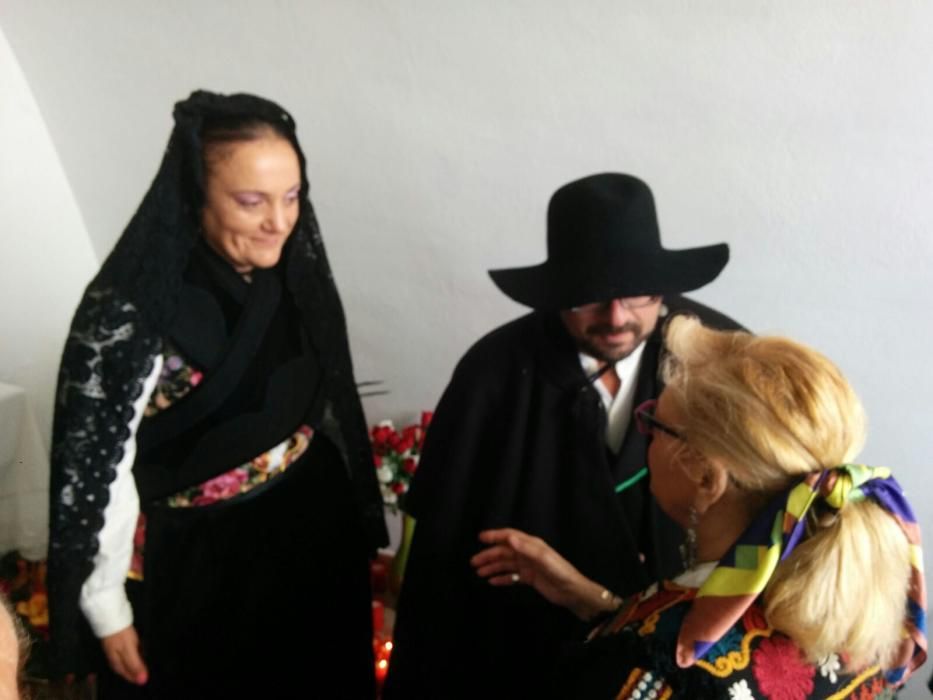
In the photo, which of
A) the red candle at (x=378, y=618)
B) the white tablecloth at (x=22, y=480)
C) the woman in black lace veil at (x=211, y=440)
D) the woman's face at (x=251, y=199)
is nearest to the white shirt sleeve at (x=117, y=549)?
the woman in black lace veil at (x=211, y=440)

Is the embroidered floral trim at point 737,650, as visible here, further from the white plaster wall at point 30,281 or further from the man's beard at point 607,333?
the white plaster wall at point 30,281

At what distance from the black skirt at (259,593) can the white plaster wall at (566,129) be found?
1.88ft

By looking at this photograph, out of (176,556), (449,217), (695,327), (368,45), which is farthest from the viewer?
(449,217)

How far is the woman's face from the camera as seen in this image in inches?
40.4

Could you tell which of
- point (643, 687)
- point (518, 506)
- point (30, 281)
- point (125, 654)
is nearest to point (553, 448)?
point (518, 506)

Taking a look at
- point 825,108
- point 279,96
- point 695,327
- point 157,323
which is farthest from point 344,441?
point 825,108

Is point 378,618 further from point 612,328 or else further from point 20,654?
point 20,654

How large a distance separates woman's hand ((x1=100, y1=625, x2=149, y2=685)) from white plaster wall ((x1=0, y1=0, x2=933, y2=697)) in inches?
35.6

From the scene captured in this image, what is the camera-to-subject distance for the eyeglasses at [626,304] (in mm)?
1082

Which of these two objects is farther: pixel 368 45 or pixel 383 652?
pixel 383 652

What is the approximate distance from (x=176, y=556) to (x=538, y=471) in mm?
581

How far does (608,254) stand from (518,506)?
0.43m

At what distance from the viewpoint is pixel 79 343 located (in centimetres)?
100

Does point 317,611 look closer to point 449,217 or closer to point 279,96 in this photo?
point 449,217
